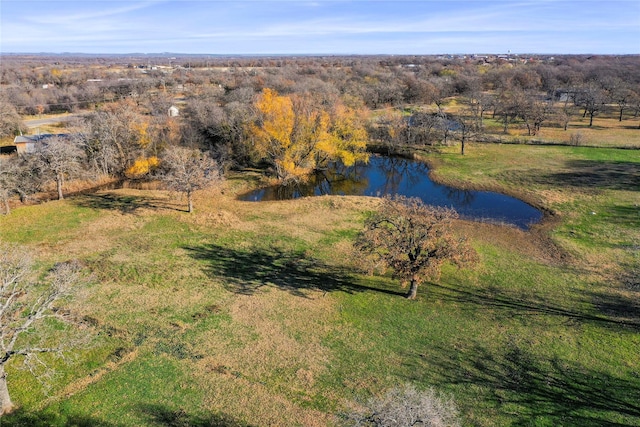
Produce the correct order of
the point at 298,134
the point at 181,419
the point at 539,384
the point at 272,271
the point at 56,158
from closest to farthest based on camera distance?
1. the point at 181,419
2. the point at 539,384
3. the point at 272,271
4. the point at 56,158
5. the point at 298,134

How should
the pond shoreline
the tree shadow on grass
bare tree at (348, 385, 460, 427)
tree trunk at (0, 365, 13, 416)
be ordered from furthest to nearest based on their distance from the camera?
the pond shoreline
the tree shadow on grass
tree trunk at (0, 365, 13, 416)
bare tree at (348, 385, 460, 427)

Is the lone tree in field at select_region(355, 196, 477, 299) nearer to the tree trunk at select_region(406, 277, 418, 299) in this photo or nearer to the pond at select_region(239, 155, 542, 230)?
the tree trunk at select_region(406, 277, 418, 299)

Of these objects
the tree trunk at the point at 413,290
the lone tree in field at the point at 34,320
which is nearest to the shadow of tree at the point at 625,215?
the tree trunk at the point at 413,290

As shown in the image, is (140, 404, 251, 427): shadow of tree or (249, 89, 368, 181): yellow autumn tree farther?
(249, 89, 368, 181): yellow autumn tree

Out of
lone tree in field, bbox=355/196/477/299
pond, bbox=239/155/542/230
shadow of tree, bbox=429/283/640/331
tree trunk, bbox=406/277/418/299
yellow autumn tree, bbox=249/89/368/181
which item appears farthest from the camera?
yellow autumn tree, bbox=249/89/368/181

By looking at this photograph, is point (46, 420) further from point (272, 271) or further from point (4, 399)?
point (272, 271)

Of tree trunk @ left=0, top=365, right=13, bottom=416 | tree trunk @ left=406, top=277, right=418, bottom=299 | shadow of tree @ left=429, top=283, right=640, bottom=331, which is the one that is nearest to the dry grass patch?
tree trunk @ left=406, top=277, right=418, bottom=299

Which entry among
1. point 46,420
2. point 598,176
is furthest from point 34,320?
point 598,176

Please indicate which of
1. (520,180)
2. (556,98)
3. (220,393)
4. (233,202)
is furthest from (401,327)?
(556,98)
